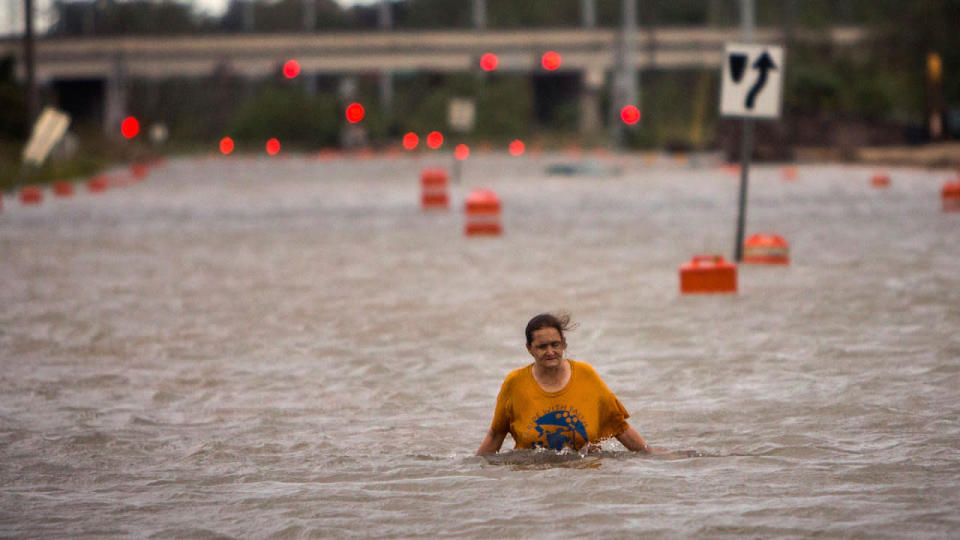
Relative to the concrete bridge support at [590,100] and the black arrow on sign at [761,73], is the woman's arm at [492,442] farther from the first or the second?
the concrete bridge support at [590,100]

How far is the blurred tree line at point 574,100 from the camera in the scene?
56.9 m

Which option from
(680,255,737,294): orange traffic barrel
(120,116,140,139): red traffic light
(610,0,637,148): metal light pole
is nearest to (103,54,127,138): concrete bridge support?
(120,116,140,139): red traffic light

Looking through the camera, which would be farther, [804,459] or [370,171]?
[370,171]

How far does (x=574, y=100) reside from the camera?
339 feet

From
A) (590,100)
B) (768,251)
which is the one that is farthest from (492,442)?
(590,100)

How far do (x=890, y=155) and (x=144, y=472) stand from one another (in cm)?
4247

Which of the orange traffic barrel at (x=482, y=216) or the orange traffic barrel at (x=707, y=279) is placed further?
the orange traffic barrel at (x=482, y=216)

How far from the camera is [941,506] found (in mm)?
6723

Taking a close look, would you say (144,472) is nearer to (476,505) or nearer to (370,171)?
(476,505)

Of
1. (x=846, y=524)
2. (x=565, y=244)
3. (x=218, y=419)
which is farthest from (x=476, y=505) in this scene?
(x=565, y=244)

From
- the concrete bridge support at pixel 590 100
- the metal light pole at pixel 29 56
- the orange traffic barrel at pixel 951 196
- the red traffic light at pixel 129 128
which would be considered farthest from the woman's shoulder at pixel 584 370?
the concrete bridge support at pixel 590 100

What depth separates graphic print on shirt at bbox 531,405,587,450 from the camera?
24.8 ft

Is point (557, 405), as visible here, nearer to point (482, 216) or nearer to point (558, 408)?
point (558, 408)

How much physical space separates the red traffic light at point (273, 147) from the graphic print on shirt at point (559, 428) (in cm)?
6801
